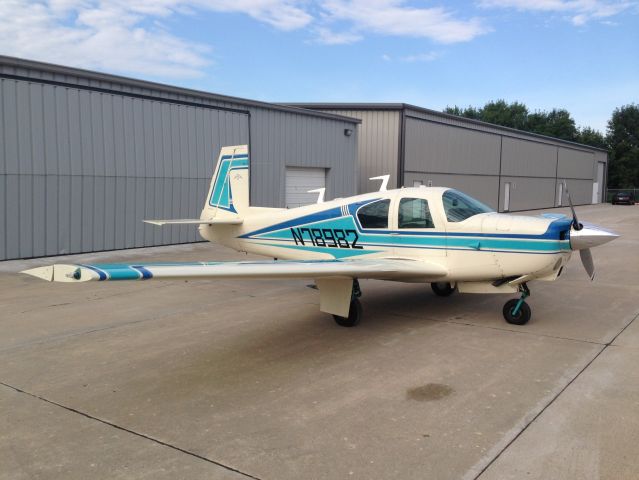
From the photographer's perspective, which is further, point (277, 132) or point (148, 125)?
point (277, 132)

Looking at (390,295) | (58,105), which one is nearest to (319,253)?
(390,295)

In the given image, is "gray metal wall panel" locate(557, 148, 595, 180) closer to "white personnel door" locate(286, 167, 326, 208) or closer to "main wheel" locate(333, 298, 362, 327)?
"white personnel door" locate(286, 167, 326, 208)

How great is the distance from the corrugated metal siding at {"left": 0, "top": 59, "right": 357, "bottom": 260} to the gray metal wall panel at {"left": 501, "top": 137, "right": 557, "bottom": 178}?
21156 mm

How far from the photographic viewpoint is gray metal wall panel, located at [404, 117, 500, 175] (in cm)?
2491

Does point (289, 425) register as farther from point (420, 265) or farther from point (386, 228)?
point (386, 228)

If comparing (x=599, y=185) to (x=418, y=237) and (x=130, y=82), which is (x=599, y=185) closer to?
(x=130, y=82)

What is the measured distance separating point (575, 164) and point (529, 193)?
11250mm

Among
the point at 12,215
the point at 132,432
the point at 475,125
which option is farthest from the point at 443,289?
the point at 475,125

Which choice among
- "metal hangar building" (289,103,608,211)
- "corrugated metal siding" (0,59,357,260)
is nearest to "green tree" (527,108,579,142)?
"metal hangar building" (289,103,608,211)

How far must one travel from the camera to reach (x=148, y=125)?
1427 centimetres

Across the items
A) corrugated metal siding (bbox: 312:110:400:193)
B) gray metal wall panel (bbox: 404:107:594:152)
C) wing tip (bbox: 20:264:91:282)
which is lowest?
wing tip (bbox: 20:264:91:282)

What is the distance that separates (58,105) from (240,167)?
5890 mm

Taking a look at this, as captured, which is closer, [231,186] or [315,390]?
[315,390]

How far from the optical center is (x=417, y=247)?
6.89m
